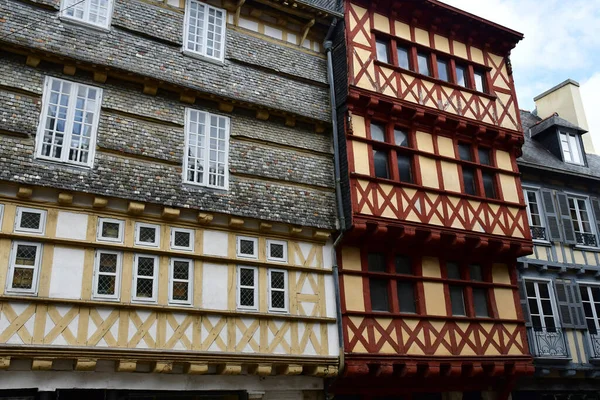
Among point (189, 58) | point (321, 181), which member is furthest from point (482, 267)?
point (189, 58)

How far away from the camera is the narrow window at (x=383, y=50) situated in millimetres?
14500

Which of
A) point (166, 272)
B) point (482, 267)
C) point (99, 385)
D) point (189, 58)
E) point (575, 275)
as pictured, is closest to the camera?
point (99, 385)

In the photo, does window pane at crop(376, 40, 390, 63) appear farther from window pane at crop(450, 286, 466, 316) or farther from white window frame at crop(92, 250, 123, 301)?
white window frame at crop(92, 250, 123, 301)

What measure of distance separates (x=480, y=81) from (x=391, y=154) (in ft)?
14.7

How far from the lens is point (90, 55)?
35.3 ft

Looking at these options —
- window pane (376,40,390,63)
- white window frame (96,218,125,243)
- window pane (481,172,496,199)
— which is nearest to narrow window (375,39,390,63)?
window pane (376,40,390,63)

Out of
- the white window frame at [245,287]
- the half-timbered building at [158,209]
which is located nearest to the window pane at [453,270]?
the half-timbered building at [158,209]

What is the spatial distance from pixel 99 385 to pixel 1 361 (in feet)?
5.19

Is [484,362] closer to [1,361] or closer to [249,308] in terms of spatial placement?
[249,308]

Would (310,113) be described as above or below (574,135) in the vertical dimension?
below

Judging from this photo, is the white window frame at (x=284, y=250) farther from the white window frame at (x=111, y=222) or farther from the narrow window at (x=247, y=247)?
the white window frame at (x=111, y=222)

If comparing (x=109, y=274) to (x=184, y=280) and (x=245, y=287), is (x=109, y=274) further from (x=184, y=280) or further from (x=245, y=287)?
(x=245, y=287)

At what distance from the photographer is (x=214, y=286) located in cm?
1080

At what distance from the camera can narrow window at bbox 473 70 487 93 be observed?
631 inches
